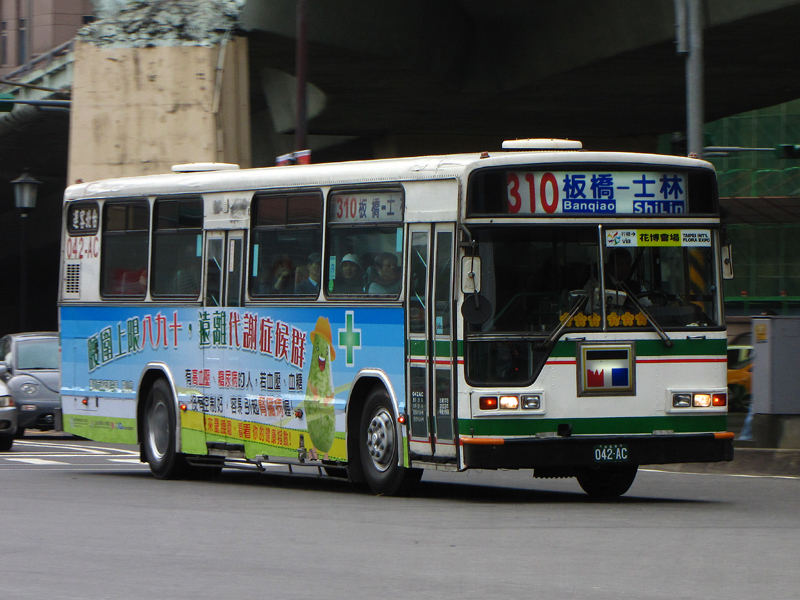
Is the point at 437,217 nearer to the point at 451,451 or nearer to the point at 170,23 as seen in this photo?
the point at 451,451

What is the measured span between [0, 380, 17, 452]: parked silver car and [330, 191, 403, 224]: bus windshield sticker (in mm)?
8851

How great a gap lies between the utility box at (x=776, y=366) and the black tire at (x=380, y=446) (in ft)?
19.8

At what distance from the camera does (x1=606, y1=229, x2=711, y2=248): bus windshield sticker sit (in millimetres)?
12391

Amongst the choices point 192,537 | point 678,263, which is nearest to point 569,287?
point 678,263

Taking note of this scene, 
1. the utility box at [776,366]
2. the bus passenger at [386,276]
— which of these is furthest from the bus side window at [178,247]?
the utility box at [776,366]

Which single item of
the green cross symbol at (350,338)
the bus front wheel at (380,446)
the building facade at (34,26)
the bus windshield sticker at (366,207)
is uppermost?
the building facade at (34,26)

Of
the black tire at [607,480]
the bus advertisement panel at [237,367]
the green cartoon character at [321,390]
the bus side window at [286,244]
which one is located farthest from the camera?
the bus side window at [286,244]

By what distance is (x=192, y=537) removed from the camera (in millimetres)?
10164

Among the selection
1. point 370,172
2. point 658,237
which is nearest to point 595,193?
point 658,237

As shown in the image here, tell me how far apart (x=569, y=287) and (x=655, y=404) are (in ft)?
3.84

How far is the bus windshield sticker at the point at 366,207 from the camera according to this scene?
13.0m

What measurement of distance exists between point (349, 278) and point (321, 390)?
107 centimetres

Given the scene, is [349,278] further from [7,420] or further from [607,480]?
[7,420]

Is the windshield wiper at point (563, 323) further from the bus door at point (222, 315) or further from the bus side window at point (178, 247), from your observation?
the bus side window at point (178, 247)
